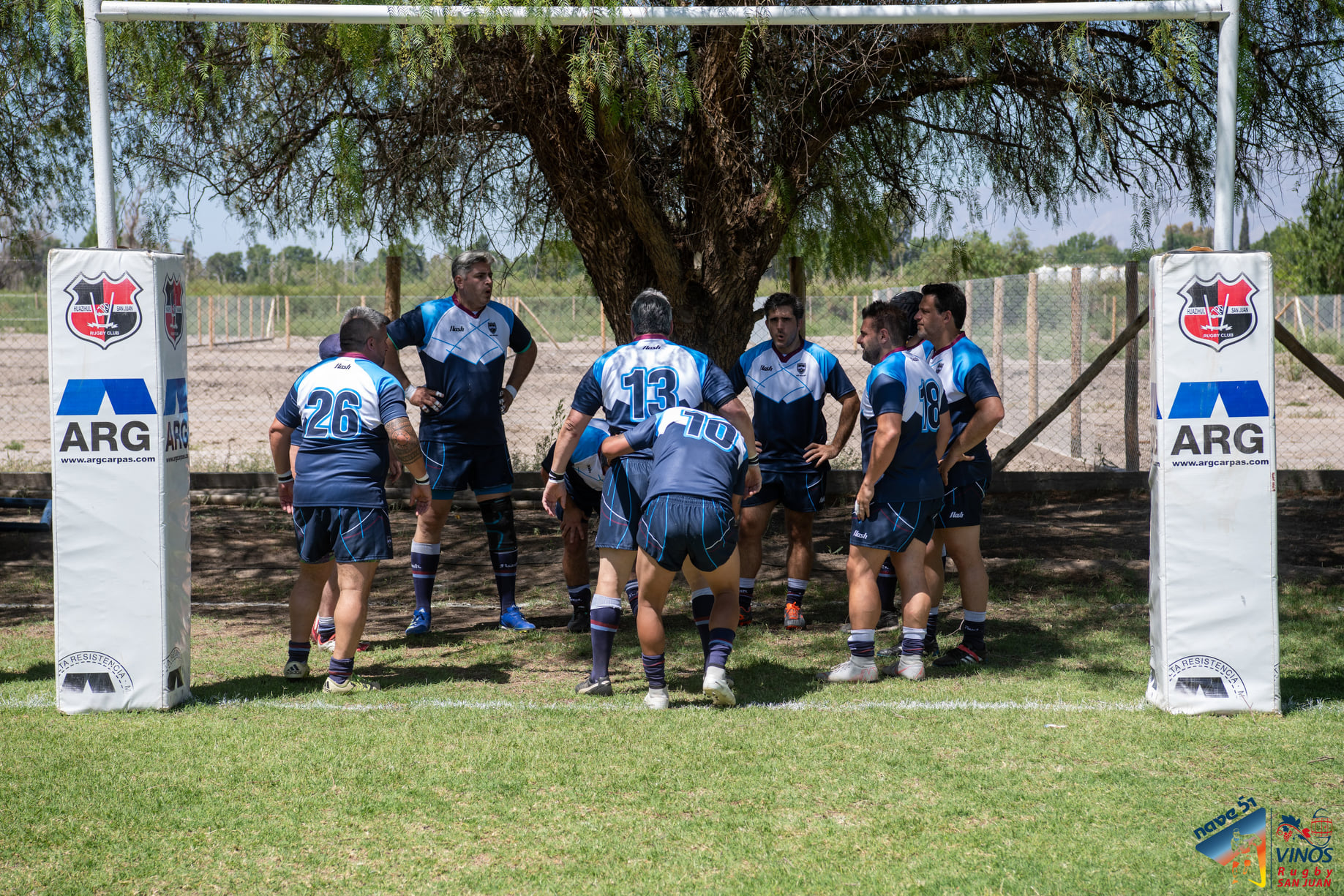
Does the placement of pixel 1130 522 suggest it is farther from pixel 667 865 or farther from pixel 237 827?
pixel 237 827

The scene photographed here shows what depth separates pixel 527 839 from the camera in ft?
12.1

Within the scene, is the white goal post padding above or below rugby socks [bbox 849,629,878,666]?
above

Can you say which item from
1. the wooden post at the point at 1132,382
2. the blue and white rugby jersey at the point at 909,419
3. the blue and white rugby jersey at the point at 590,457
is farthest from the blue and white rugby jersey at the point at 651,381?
the wooden post at the point at 1132,382

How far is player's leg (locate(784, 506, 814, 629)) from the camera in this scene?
22.5 ft

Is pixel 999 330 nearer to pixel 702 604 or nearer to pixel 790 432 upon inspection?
pixel 790 432

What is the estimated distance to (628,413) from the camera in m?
5.47

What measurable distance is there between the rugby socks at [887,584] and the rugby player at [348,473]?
2943mm

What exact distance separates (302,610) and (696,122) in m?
4.05

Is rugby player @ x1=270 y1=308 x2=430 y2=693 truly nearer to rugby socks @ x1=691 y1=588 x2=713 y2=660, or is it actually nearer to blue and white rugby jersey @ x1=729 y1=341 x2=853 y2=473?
rugby socks @ x1=691 y1=588 x2=713 y2=660

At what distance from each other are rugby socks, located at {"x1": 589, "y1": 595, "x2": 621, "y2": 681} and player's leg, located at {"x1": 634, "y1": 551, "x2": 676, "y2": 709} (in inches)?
9.0

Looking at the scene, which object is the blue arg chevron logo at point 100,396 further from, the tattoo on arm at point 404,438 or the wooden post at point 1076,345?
the wooden post at point 1076,345

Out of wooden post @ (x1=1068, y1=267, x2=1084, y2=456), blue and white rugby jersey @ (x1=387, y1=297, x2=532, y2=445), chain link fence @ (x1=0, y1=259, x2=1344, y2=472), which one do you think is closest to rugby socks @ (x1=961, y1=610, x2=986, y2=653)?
blue and white rugby jersey @ (x1=387, y1=297, x2=532, y2=445)

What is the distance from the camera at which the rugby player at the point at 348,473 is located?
17.5ft

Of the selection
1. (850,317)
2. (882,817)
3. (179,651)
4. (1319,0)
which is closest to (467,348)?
(179,651)
